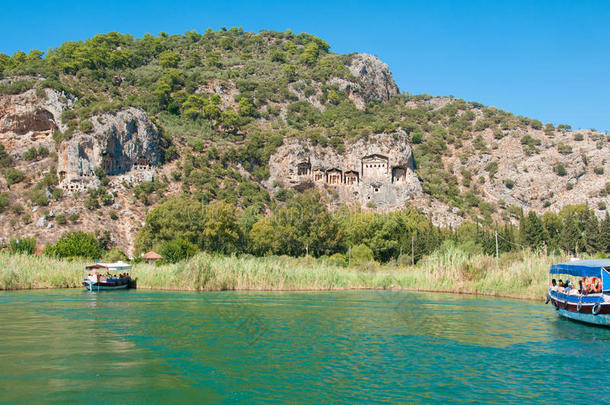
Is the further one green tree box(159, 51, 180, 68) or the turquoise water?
green tree box(159, 51, 180, 68)

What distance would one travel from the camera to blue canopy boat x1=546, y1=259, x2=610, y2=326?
22203mm

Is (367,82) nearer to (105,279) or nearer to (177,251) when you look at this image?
(177,251)

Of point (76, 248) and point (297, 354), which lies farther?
point (76, 248)

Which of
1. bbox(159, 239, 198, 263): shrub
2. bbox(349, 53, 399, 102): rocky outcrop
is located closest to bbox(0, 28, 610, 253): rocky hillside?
bbox(349, 53, 399, 102): rocky outcrop

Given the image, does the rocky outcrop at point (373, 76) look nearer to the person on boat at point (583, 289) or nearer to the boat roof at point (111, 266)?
the boat roof at point (111, 266)

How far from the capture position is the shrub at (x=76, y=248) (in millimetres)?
55531

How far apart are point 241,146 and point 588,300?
274 ft

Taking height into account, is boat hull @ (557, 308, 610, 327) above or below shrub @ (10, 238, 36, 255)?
below

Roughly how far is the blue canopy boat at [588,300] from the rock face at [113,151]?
67037 mm

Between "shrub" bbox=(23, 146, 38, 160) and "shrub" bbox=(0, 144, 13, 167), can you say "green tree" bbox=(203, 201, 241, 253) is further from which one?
"shrub" bbox=(0, 144, 13, 167)

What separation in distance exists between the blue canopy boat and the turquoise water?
1.97 feet

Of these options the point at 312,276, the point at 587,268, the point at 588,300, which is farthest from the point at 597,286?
the point at 312,276

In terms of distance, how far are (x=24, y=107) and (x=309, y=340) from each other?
8400cm

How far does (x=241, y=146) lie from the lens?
102 metres
